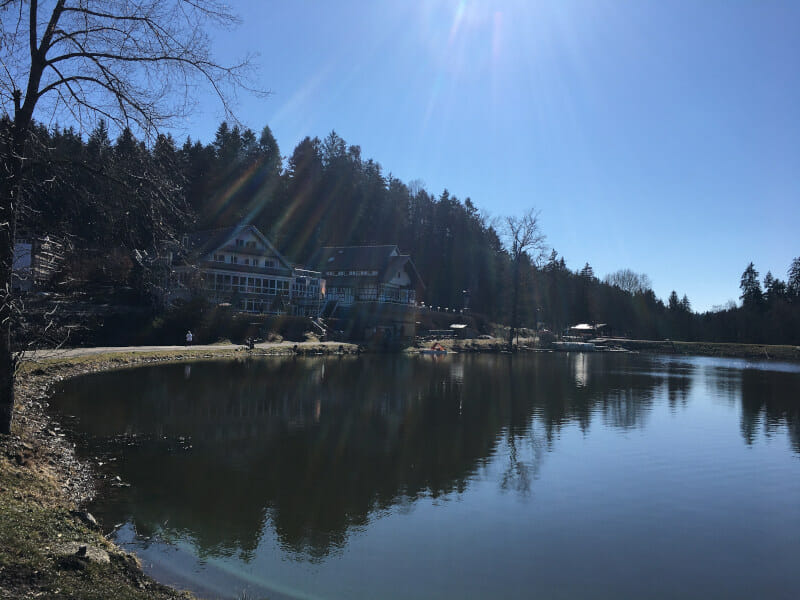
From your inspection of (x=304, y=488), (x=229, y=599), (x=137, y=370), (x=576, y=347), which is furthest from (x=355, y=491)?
(x=576, y=347)

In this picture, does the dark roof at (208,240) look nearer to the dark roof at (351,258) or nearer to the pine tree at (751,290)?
the dark roof at (351,258)

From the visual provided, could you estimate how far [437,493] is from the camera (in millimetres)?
11789

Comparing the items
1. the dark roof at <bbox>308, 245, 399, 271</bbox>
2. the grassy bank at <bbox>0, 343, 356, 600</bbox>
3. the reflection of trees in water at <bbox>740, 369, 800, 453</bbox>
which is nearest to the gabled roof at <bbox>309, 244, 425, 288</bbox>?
the dark roof at <bbox>308, 245, 399, 271</bbox>

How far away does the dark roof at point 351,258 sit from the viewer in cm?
6481

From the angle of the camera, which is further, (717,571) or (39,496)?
(717,571)

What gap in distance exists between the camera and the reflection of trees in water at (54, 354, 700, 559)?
9914 mm

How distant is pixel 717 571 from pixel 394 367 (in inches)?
1213

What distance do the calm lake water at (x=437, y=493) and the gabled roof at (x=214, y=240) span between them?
29539mm

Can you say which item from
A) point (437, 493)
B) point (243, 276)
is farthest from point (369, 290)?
point (437, 493)

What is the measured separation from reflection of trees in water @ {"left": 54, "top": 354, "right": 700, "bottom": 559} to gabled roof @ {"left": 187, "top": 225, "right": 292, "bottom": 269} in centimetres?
2350

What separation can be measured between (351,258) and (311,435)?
51710 millimetres

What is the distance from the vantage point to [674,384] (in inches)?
1404

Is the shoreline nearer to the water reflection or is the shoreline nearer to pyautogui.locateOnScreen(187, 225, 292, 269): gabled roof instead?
the water reflection

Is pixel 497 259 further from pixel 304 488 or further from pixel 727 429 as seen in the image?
pixel 304 488
